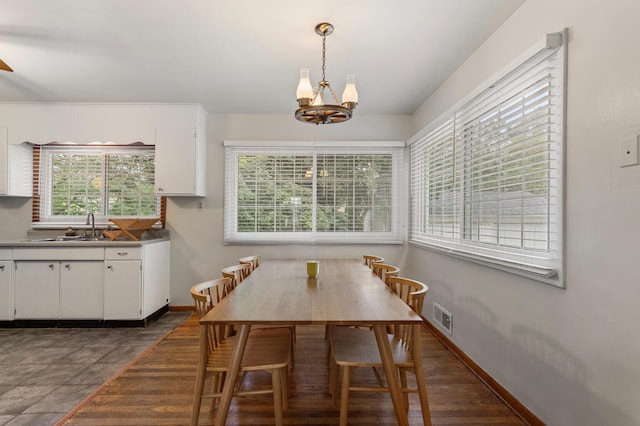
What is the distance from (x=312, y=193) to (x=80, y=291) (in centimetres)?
276

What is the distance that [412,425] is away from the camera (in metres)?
1.82

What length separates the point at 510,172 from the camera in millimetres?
2070

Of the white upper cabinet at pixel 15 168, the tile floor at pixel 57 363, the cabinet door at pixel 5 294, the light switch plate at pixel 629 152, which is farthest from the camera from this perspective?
the white upper cabinet at pixel 15 168

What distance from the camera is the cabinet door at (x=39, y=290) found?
132 inches

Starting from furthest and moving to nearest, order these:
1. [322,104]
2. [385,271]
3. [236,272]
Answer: [385,271] < [236,272] < [322,104]

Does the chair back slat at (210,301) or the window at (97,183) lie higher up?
the window at (97,183)

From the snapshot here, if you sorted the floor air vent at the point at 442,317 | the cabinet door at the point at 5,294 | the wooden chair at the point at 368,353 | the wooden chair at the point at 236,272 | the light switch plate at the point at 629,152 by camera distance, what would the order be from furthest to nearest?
the cabinet door at the point at 5,294 → the floor air vent at the point at 442,317 → the wooden chair at the point at 236,272 → the wooden chair at the point at 368,353 → the light switch plate at the point at 629,152

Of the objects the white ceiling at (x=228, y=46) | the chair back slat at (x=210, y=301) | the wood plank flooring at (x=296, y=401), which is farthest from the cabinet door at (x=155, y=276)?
the chair back slat at (x=210, y=301)

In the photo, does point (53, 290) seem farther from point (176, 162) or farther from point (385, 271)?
point (385, 271)

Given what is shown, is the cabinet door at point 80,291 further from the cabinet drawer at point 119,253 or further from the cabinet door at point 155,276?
the cabinet door at point 155,276

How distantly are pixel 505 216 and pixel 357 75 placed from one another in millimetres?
1804

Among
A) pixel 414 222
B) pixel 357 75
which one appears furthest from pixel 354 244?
pixel 357 75

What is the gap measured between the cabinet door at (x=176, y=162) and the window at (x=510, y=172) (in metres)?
2.75

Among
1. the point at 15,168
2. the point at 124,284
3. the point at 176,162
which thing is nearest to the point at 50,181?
the point at 15,168
